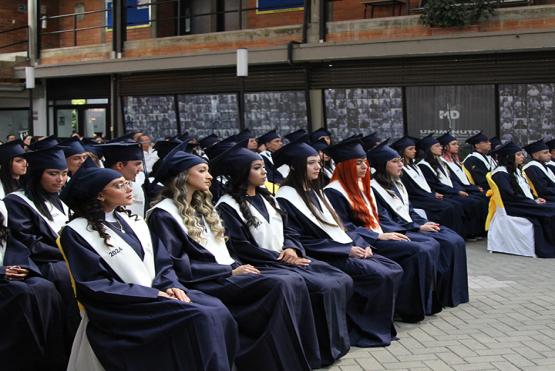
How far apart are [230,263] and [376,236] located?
7.45 ft

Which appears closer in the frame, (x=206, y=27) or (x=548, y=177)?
(x=548, y=177)

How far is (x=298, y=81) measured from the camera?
60.6 ft

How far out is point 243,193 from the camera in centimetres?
643

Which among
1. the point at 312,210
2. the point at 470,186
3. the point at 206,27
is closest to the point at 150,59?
the point at 206,27

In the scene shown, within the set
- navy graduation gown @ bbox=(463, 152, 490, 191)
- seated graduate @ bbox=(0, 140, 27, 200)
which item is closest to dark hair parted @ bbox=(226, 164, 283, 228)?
seated graduate @ bbox=(0, 140, 27, 200)

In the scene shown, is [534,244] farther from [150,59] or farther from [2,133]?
[2,133]

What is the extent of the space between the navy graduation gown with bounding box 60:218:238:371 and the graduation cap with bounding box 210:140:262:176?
5.91 ft

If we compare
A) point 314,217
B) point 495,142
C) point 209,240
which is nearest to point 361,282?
point 314,217

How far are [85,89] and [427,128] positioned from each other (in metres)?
11.7

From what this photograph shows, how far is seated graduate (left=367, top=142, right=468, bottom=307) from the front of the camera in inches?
323

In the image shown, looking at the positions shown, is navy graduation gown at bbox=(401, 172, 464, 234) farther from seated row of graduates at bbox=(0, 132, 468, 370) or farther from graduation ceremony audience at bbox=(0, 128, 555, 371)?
seated row of graduates at bbox=(0, 132, 468, 370)

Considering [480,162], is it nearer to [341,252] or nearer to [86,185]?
[341,252]

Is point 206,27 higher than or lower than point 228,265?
higher

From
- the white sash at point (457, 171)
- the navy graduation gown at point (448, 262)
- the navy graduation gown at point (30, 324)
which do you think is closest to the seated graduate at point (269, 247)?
the navy graduation gown at point (30, 324)
